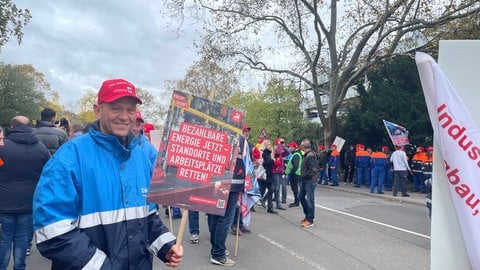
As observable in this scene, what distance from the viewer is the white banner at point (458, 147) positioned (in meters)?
2.48

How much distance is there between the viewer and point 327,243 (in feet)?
25.1

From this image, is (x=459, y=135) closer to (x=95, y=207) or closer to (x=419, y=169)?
(x=95, y=207)

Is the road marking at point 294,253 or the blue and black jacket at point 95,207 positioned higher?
the blue and black jacket at point 95,207

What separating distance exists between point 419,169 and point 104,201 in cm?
1721

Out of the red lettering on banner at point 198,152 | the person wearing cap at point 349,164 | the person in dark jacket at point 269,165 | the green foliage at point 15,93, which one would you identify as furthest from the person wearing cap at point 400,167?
the green foliage at point 15,93

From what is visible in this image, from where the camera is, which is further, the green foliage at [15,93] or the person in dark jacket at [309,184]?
the green foliage at [15,93]

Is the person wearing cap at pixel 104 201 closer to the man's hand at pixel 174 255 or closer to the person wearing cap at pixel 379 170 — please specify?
the man's hand at pixel 174 255

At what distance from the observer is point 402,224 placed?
1009 cm

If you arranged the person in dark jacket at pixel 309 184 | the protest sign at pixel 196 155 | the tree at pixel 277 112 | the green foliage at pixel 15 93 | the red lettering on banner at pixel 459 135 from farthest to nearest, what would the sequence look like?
the green foliage at pixel 15 93 → the tree at pixel 277 112 → the person in dark jacket at pixel 309 184 → the protest sign at pixel 196 155 → the red lettering on banner at pixel 459 135

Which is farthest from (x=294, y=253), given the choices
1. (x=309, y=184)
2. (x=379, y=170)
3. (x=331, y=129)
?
(x=331, y=129)

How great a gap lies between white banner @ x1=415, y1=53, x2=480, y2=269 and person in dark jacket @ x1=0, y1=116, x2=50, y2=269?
4.39 metres

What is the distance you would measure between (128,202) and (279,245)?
17.8 ft

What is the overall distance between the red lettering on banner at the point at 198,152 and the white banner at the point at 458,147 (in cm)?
156

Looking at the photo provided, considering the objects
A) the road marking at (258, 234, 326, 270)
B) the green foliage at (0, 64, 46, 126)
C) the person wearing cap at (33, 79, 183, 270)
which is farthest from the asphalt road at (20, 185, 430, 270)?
the green foliage at (0, 64, 46, 126)
